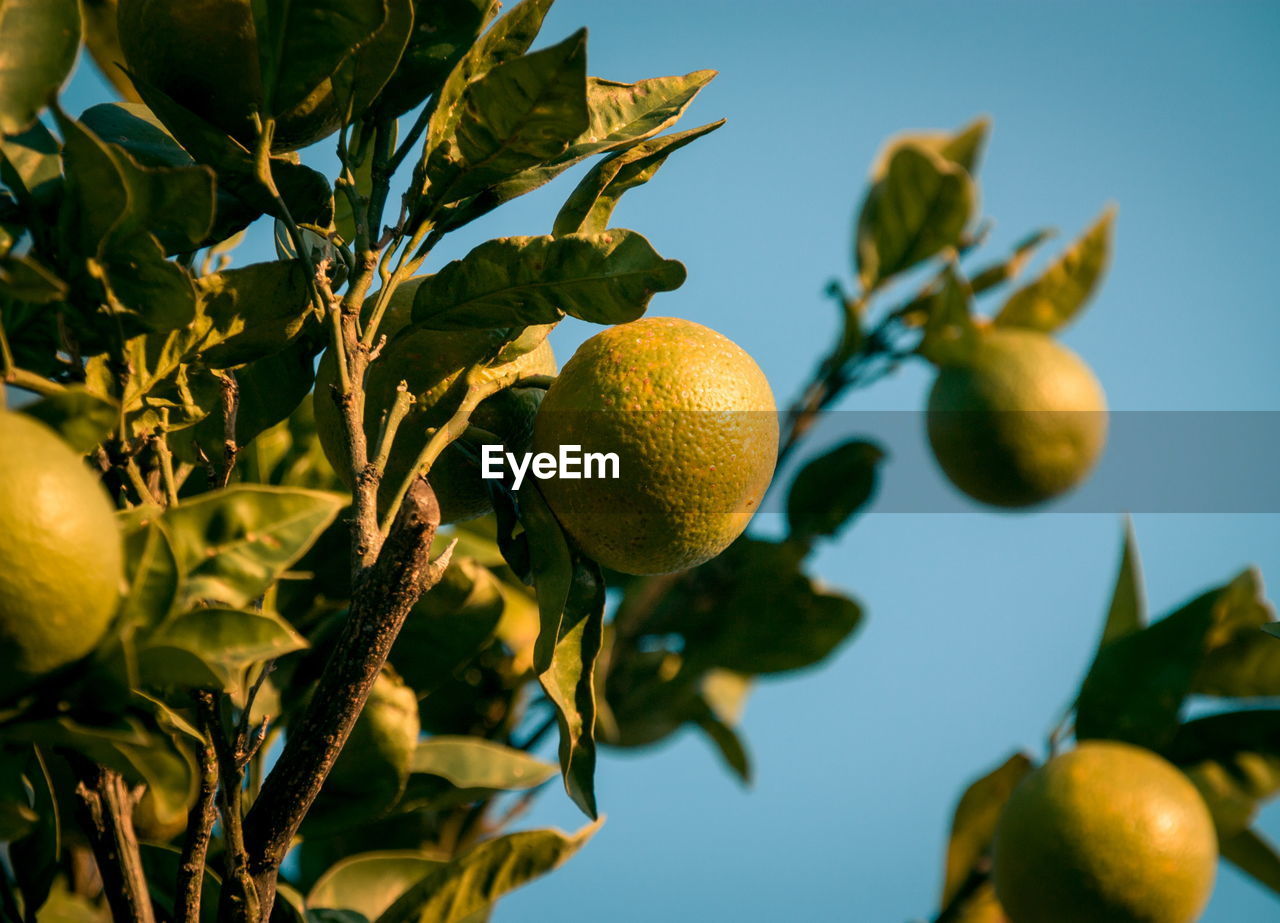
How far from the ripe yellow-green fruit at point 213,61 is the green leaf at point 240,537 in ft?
1.21

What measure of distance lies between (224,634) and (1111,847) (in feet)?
3.91

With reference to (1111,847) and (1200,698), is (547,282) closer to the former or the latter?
(1111,847)

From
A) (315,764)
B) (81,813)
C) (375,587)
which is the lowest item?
(81,813)

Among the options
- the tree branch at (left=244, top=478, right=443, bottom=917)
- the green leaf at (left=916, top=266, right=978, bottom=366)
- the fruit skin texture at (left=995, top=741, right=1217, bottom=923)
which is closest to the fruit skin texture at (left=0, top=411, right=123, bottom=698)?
the tree branch at (left=244, top=478, right=443, bottom=917)

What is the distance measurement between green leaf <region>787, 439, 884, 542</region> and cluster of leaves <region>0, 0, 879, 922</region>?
1096 mm

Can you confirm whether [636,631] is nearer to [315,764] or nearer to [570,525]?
[570,525]

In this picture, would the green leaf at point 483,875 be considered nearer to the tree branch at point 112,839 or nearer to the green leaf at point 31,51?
the tree branch at point 112,839

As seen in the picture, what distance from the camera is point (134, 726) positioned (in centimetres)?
75

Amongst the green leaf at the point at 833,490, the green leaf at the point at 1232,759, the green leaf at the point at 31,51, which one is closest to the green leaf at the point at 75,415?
the green leaf at the point at 31,51

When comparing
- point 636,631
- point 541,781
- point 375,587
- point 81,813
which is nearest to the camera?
point 375,587

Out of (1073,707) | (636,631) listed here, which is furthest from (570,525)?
(636,631)

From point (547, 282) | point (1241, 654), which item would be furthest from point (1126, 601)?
point (547, 282)

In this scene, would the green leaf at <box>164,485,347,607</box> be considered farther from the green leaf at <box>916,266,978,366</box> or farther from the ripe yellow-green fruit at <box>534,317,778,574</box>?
the green leaf at <box>916,266,978,366</box>

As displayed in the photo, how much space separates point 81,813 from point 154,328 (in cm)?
46
